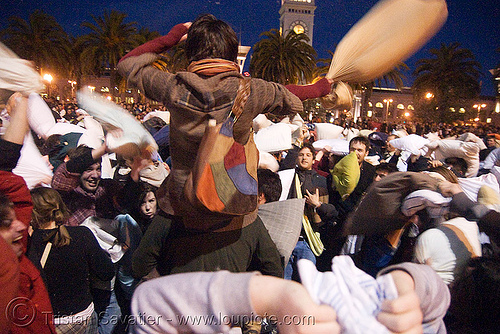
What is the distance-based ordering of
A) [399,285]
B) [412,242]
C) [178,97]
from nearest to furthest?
[399,285] → [178,97] → [412,242]

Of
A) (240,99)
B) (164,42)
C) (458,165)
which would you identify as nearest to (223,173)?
(240,99)

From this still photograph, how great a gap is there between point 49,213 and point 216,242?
1.48m

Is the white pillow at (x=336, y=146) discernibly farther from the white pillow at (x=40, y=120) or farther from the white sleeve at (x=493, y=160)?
the white pillow at (x=40, y=120)

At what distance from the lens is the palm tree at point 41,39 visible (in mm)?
17734

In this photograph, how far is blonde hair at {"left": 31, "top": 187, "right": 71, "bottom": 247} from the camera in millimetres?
2266

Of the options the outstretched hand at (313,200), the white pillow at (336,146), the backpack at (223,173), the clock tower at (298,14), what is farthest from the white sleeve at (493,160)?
the clock tower at (298,14)

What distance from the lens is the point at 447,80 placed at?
933 inches

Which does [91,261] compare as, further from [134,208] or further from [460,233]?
[460,233]

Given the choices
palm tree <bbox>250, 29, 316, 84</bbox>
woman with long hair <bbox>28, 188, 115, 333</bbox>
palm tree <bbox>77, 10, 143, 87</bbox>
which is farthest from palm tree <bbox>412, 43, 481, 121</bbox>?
woman with long hair <bbox>28, 188, 115, 333</bbox>

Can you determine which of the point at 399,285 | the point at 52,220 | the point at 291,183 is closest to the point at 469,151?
the point at 291,183

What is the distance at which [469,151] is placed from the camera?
4457 mm

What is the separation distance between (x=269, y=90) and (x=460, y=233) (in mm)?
1358

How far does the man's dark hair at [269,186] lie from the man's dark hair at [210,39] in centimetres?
148

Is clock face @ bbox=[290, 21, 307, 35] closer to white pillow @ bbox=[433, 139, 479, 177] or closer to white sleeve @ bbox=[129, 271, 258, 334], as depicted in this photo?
white pillow @ bbox=[433, 139, 479, 177]
